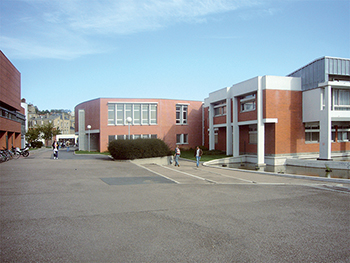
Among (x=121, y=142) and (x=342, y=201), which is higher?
(x=121, y=142)

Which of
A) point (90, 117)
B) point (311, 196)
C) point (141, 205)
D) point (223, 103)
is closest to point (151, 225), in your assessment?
point (141, 205)

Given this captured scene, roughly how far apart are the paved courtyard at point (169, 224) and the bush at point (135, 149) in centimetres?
1200

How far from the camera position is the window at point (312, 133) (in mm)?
26828

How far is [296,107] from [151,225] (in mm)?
23392

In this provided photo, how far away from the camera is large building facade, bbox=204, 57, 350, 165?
23938mm

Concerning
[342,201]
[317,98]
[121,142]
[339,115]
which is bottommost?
[342,201]

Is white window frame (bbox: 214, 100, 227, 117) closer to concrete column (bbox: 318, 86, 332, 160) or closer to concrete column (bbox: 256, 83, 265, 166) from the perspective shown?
concrete column (bbox: 256, 83, 265, 166)

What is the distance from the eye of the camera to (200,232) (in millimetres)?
5848

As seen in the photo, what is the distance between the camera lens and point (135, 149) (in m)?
23.1

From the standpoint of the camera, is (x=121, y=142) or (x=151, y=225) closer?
(x=151, y=225)

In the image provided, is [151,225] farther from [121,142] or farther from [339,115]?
[339,115]

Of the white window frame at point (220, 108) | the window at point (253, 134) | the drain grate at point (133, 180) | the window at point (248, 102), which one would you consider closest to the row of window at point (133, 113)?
the white window frame at point (220, 108)

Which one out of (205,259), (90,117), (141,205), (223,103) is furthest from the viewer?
(90,117)

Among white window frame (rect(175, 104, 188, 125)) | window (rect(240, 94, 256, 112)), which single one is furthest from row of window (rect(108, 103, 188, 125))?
window (rect(240, 94, 256, 112))
